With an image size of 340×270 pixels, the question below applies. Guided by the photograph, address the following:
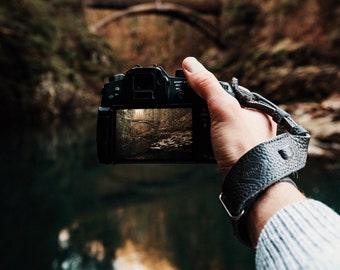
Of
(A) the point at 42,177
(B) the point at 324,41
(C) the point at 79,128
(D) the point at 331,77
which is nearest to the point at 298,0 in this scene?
(B) the point at 324,41

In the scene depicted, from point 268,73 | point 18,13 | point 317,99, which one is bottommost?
point 317,99

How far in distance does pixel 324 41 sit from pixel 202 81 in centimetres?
782

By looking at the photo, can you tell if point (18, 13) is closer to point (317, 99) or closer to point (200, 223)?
point (317, 99)

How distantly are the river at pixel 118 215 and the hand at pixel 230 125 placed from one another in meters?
2.17

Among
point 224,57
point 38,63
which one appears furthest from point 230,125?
point 224,57

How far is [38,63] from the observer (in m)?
8.22

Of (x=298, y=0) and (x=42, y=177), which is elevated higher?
(x=298, y=0)

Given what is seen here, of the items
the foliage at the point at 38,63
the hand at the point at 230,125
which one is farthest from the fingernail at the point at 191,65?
the foliage at the point at 38,63

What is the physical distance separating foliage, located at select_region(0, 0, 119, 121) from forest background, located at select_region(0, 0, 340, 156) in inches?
0.8

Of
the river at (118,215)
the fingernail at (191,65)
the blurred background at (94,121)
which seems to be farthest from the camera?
the blurred background at (94,121)

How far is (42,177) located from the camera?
471 centimetres

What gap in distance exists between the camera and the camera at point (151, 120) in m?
0.78

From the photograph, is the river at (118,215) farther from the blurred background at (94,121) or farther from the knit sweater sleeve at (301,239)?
the knit sweater sleeve at (301,239)

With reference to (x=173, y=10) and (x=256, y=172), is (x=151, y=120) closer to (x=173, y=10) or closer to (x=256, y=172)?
(x=256, y=172)
